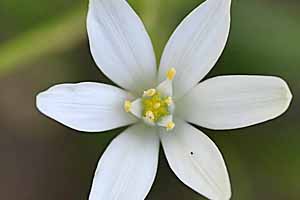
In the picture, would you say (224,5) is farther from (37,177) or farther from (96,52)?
(37,177)

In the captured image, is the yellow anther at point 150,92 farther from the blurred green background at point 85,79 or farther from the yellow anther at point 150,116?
Result: the blurred green background at point 85,79

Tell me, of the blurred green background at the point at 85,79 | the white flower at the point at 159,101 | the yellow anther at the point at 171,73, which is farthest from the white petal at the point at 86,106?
the blurred green background at the point at 85,79

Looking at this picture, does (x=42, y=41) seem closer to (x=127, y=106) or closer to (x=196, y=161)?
(x=127, y=106)

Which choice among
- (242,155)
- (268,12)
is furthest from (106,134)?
(268,12)

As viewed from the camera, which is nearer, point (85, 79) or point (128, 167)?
point (128, 167)

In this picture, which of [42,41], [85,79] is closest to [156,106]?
[42,41]

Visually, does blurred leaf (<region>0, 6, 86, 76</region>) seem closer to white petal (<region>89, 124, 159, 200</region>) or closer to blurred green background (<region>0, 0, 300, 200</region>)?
blurred green background (<region>0, 0, 300, 200</region>)

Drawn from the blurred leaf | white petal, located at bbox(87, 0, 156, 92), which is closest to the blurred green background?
the blurred leaf
